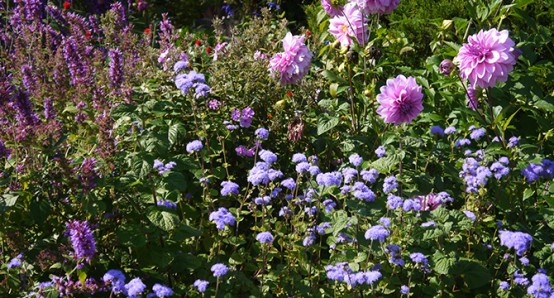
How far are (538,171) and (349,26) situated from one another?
1083mm

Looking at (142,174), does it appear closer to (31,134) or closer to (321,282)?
(31,134)

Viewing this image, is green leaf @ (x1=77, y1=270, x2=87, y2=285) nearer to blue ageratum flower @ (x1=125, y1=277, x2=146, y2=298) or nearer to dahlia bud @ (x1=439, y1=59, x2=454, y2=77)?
blue ageratum flower @ (x1=125, y1=277, x2=146, y2=298)

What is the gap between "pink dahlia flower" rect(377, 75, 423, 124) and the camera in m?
3.09

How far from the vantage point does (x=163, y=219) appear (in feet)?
9.02

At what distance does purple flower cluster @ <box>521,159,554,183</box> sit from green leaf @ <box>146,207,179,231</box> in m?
1.38

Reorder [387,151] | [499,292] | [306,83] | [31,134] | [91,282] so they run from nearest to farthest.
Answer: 1. [91,282]
2. [31,134]
3. [499,292]
4. [387,151]
5. [306,83]

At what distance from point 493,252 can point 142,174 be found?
4.41ft

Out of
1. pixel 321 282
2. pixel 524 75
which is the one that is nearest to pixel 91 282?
pixel 321 282

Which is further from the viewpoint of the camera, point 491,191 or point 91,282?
point 491,191


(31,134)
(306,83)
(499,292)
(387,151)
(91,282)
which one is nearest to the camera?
(91,282)

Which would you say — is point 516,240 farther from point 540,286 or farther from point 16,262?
point 16,262

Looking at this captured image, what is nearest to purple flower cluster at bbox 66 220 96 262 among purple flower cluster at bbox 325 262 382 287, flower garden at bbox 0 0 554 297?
flower garden at bbox 0 0 554 297

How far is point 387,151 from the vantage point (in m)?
3.13

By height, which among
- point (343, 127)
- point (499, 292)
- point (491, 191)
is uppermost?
point (343, 127)
